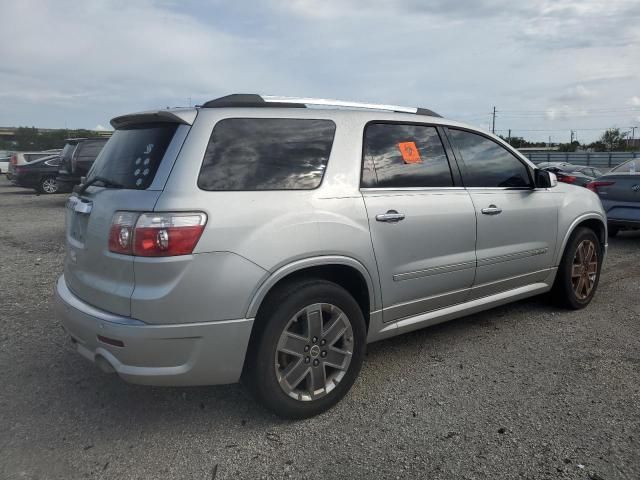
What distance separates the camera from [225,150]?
9.64 ft

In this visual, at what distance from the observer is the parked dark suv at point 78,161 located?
45.8 ft

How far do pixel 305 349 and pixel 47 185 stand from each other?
18.8m

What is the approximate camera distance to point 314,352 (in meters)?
3.13

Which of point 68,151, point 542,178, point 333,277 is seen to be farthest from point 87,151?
point 333,277

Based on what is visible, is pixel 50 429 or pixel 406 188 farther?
pixel 406 188

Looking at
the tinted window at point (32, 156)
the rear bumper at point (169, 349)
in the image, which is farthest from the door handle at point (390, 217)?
the tinted window at point (32, 156)

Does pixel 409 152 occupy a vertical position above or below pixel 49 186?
above

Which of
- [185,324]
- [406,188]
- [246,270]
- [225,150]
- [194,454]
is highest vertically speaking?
[225,150]

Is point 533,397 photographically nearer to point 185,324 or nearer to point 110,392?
point 185,324

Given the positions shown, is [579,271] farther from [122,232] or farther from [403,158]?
[122,232]

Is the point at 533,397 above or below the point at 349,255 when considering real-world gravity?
below

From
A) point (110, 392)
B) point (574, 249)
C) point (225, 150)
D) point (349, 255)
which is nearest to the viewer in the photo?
point (225, 150)

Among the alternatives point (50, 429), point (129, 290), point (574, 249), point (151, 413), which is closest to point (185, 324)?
point (129, 290)

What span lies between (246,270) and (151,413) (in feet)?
3.93
